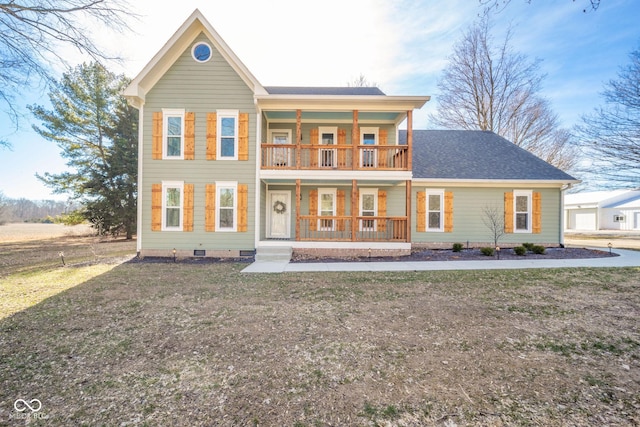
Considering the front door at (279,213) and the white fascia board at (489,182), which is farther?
the front door at (279,213)

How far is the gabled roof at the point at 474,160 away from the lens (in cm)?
1228

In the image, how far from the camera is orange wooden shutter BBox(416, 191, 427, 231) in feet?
40.8

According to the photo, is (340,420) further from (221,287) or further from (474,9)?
(474,9)

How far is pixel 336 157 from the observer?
11016 mm

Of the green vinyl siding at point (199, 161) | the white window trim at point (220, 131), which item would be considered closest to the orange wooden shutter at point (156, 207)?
the green vinyl siding at point (199, 161)

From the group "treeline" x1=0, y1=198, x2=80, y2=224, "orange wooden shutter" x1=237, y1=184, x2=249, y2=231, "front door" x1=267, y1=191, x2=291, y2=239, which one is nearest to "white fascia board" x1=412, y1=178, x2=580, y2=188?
"front door" x1=267, y1=191, x2=291, y2=239

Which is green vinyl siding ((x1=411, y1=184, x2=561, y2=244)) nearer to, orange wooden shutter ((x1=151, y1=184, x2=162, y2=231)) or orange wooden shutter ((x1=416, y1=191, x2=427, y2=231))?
orange wooden shutter ((x1=416, y1=191, x2=427, y2=231))

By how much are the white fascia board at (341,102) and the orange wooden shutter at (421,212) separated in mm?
3913

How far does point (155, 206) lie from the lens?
10.4 metres

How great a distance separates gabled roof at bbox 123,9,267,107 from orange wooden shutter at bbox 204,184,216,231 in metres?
4.01

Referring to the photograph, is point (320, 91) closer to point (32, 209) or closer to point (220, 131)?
point (220, 131)

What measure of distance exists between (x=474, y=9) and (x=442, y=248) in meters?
10.1

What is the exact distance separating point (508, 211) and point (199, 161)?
44.0ft

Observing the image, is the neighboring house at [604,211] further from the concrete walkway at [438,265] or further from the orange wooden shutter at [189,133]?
the orange wooden shutter at [189,133]
